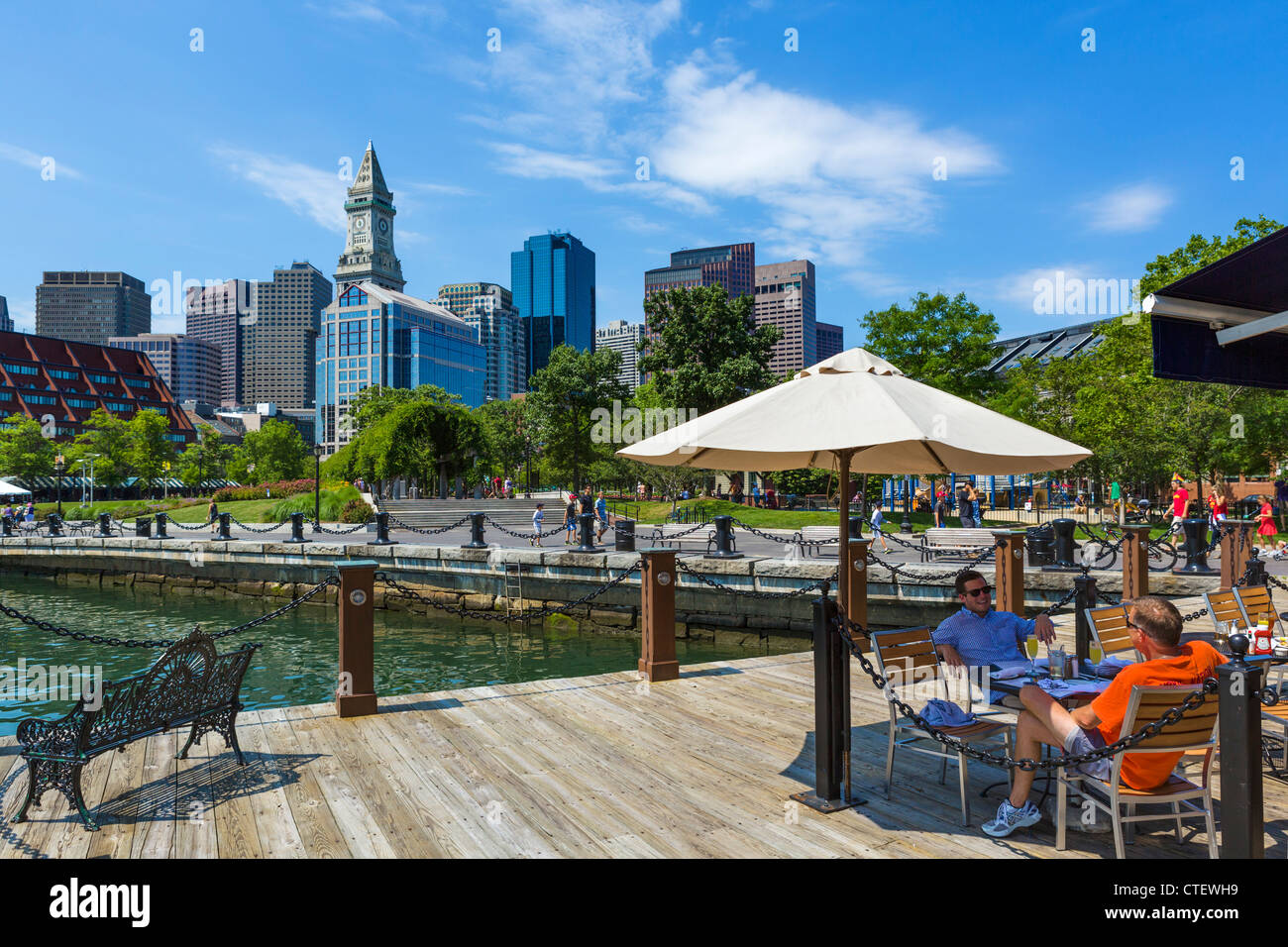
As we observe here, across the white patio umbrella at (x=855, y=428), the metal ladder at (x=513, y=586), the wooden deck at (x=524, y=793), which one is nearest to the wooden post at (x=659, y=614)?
the wooden deck at (x=524, y=793)

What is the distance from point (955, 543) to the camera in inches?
725

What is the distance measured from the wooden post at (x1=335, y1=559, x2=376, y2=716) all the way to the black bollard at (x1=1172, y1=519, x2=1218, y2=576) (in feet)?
43.1

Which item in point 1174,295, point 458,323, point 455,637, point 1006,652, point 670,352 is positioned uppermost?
point 458,323

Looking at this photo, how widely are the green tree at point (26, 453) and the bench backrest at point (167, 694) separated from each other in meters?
86.6

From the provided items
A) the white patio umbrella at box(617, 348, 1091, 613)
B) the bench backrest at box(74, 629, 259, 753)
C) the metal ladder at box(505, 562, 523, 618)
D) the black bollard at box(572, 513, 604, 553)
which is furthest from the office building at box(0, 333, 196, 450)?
the white patio umbrella at box(617, 348, 1091, 613)

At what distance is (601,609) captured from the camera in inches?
770

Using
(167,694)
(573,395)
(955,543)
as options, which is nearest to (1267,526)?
(955,543)

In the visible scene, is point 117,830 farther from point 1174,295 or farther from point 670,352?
point 670,352

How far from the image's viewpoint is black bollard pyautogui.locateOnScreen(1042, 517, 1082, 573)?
1402 centimetres

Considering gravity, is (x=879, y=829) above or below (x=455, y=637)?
above

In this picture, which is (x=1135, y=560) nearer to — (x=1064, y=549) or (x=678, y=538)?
(x=1064, y=549)

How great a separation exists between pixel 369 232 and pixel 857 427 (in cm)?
20102
